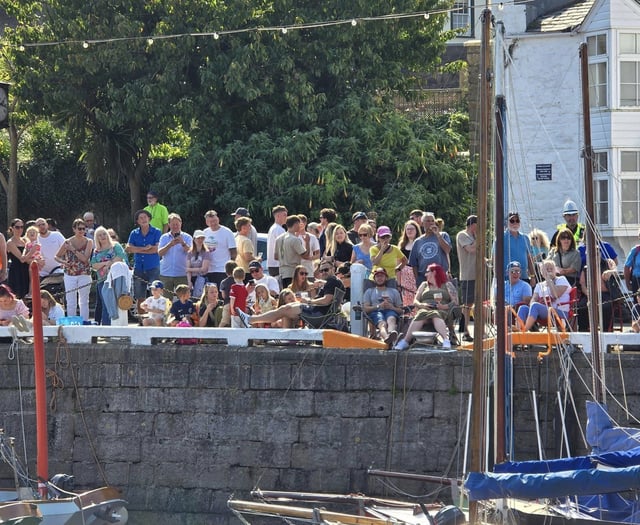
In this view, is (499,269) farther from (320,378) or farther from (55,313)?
(55,313)

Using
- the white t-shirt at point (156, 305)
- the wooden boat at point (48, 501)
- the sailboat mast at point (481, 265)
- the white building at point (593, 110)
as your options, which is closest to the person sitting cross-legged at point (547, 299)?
the sailboat mast at point (481, 265)

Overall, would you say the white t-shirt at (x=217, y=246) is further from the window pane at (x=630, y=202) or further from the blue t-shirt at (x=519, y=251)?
the window pane at (x=630, y=202)

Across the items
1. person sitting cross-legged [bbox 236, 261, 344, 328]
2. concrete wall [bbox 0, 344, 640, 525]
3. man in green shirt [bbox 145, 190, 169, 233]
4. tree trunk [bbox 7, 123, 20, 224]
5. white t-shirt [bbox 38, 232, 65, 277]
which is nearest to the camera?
concrete wall [bbox 0, 344, 640, 525]

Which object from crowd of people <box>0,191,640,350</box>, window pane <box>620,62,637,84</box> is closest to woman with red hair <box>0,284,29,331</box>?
crowd of people <box>0,191,640,350</box>

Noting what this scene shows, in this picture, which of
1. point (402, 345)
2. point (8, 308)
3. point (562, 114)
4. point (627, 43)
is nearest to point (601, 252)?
point (402, 345)

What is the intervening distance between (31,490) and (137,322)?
486 centimetres

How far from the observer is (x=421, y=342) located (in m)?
15.1

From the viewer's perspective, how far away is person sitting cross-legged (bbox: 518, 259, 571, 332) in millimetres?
15031

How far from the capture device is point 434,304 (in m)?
15.0

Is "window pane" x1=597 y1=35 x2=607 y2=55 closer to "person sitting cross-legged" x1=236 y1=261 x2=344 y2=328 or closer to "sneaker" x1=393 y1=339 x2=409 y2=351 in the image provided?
"person sitting cross-legged" x1=236 y1=261 x2=344 y2=328

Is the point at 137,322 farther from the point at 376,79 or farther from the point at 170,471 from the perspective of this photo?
the point at 376,79

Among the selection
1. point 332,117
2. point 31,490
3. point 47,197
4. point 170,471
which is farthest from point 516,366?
point 47,197

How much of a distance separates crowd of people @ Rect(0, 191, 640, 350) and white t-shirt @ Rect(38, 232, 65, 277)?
13 mm

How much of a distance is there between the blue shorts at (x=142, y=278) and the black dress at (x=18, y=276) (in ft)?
4.67
